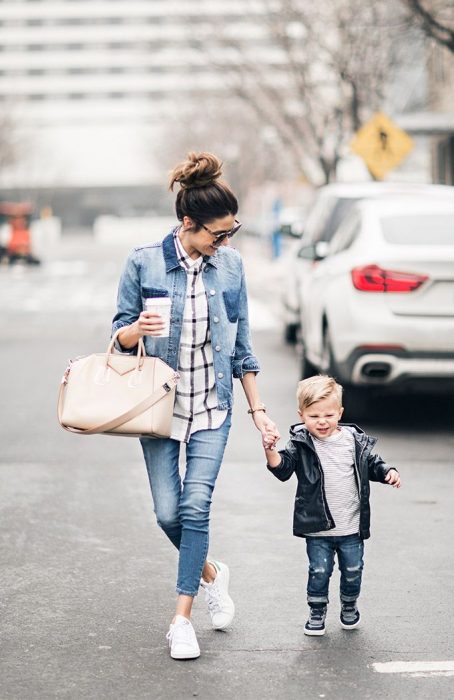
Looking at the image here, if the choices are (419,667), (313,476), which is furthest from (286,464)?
(419,667)

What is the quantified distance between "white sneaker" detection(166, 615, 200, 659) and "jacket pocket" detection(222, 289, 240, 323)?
3.50 ft

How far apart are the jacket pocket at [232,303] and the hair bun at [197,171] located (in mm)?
437

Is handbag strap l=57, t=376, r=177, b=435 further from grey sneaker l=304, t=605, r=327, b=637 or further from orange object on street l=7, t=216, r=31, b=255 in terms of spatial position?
A: orange object on street l=7, t=216, r=31, b=255

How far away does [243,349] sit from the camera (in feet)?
17.4

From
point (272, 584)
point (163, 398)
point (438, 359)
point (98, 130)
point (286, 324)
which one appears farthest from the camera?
point (98, 130)

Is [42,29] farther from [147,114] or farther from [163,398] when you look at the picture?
[163,398]

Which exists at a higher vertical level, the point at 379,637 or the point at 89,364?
the point at 89,364

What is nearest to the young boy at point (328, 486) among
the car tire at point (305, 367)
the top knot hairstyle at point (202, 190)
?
the top knot hairstyle at point (202, 190)

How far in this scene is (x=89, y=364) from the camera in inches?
196

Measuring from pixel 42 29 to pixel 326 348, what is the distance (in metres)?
140

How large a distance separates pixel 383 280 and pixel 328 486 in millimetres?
5001

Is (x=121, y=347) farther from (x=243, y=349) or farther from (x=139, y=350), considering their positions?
(x=243, y=349)

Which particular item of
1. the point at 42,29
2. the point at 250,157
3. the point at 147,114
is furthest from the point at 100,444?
the point at 42,29

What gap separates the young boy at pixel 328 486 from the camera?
5129mm
